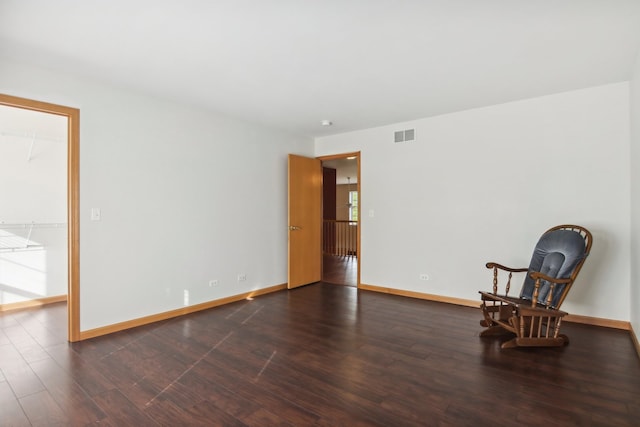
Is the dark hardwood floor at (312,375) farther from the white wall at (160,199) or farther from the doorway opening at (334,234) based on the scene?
the doorway opening at (334,234)

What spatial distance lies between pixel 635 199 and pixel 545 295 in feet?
3.91

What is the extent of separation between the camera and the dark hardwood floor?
205 centimetres

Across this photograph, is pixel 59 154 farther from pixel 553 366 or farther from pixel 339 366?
pixel 553 366

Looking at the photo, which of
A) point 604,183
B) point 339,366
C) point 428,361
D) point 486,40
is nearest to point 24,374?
point 339,366

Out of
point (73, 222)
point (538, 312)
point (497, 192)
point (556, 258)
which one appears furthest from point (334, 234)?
point (73, 222)

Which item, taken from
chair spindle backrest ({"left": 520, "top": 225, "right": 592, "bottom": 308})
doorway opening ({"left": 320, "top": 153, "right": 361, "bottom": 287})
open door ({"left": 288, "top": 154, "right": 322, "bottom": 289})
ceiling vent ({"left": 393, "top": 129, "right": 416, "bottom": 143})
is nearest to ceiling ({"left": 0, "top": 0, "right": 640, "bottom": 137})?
ceiling vent ({"left": 393, "top": 129, "right": 416, "bottom": 143})

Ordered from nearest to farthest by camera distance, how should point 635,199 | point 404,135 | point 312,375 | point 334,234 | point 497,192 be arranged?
point 312,375
point 635,199
point 497,192
point 404,135
point 334,234

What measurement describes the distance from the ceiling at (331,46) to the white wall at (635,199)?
11.0 inches

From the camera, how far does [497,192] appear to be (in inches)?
166

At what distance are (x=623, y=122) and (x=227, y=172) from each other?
4.55m

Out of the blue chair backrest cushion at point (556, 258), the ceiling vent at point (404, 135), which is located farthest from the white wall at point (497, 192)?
the blue chair backrest cushion at point (556, 258)

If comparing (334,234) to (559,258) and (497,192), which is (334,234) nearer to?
(497,192)

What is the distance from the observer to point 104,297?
344cm

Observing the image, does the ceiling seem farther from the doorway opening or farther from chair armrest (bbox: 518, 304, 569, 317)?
the doorway opening
